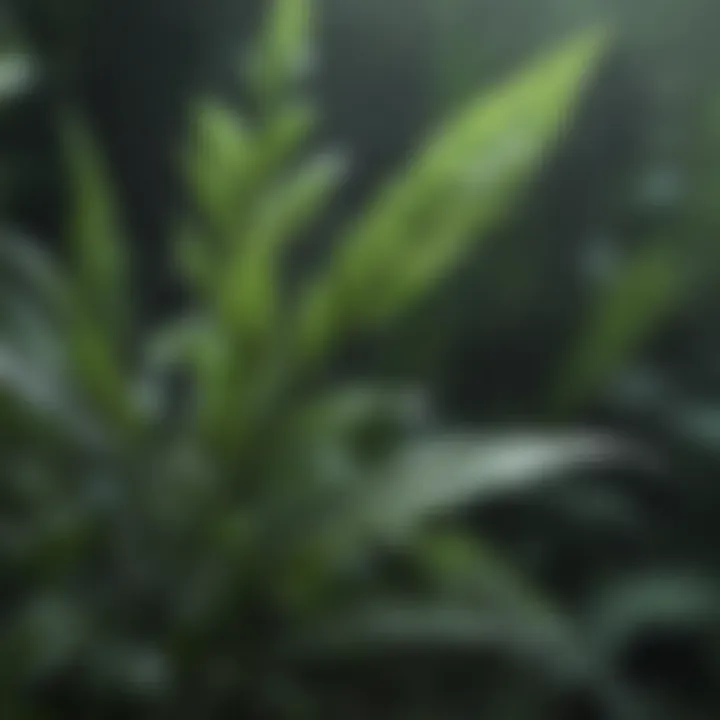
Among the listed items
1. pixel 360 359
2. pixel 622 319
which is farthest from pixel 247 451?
pixel 622 319

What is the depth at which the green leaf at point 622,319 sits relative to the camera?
2.06ft

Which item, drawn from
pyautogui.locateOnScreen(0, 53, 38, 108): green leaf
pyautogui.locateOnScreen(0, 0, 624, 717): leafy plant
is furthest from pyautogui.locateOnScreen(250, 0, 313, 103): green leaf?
pyautogui.locateOnScreen(0, 53, 38, 108): green leaf

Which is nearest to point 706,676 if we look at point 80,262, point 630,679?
point 630,679

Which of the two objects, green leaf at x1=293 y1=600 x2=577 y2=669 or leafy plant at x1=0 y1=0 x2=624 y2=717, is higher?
leafy plant at x1=0 y1=0 x2=624 y2=717

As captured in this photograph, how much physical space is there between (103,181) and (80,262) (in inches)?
1.7

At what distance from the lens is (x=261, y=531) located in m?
0.58

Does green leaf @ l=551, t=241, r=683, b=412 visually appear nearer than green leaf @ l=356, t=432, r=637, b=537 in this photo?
No

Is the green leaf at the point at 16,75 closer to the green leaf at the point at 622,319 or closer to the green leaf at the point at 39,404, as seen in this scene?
the green leaf at the point at 39,404

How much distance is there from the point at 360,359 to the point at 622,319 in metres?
0.13

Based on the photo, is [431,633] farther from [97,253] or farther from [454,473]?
[97,253]

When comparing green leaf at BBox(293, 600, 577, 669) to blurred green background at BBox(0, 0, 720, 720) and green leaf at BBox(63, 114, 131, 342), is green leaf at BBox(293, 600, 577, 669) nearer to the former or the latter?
blurred green background at BBox(0, 0, 720, 720)

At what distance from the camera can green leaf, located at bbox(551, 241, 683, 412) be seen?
629mm

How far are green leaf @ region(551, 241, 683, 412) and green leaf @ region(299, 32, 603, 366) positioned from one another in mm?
79

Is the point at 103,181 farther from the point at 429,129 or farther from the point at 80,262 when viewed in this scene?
the point at 429,129
